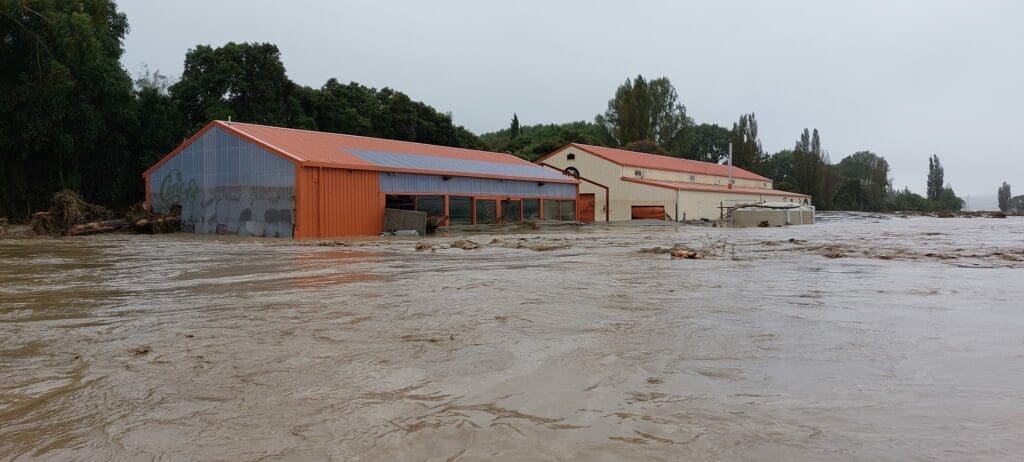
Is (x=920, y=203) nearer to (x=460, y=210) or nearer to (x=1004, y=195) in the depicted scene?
(x=1004, y=195)

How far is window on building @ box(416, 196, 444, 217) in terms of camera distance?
29469mm

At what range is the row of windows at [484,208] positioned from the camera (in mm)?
29141

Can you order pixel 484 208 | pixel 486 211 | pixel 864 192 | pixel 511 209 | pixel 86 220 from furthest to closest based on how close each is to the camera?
pixel 864 192 < pixel 511 209 < pixel 486 211 < pixel 484 208 < pixel 86 220

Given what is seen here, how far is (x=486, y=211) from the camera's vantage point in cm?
3356

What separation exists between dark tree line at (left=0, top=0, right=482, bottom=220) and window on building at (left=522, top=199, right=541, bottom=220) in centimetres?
1774

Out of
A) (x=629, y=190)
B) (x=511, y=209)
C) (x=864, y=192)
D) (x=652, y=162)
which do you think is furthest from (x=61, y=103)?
(x=864, y=192)

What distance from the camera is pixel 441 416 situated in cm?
362

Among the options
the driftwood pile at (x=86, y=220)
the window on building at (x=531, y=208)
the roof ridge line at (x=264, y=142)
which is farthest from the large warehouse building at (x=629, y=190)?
the driftwood pile at (x=86, y=220)

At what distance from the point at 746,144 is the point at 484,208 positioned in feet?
191

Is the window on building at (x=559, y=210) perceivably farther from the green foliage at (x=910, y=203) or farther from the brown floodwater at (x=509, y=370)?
the green foliage at (x=910, y=203)

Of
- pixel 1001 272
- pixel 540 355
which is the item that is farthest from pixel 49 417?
pixel 1001 272

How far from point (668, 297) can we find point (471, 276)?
3.62 meters

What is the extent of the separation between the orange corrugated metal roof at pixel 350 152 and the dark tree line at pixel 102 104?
5617mm

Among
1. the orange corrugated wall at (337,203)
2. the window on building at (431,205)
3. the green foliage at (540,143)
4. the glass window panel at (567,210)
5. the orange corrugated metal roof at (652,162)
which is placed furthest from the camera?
the green foliage at (540,143)
